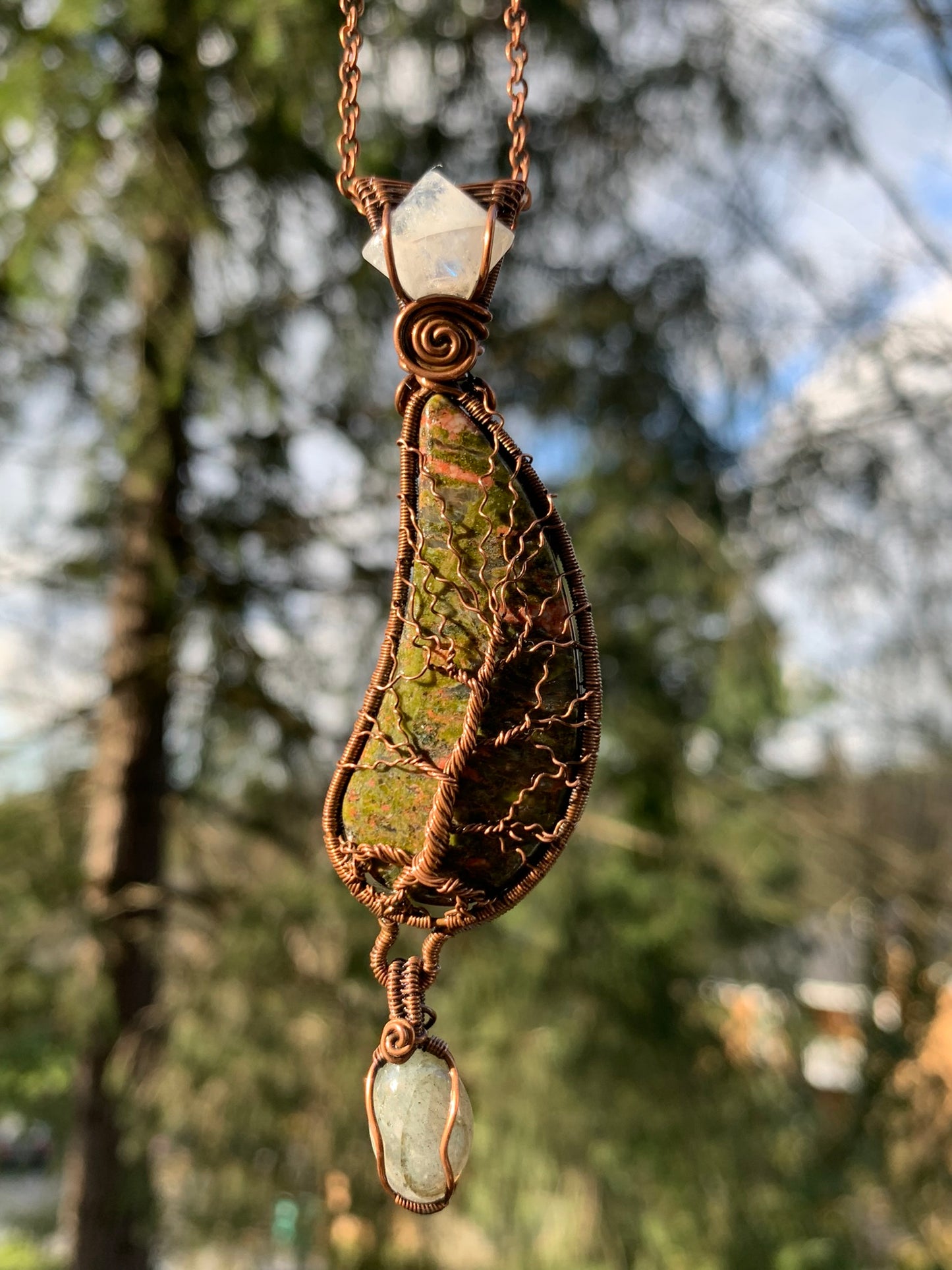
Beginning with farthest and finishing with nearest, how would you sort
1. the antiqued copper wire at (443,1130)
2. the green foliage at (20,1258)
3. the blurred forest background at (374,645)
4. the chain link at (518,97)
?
the green foliage at (20,1258) → the blurred forest background at (374,645) → the chain link at (518,97) → the antiqued copper wire at (443,1130)

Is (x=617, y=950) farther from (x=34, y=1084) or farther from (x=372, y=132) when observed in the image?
(x=372, y=132)

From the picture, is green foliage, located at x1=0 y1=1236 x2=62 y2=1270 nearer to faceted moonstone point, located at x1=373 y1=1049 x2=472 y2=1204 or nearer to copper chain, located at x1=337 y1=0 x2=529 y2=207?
faceted moonstone point, located at x1=373 y1=1049 x2=472 y2=1204

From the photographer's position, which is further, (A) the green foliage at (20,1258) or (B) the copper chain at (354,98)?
(A) the green foliage at (20,1258)

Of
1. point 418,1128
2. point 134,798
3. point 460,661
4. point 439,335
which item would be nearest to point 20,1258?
point 134,798

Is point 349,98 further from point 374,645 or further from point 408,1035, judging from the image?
point 374,645

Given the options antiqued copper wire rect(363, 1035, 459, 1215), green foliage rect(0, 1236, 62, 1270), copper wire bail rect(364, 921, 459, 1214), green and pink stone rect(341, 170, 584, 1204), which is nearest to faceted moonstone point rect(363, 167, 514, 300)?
green and pink stone rect(341, 170, 584, 1204)

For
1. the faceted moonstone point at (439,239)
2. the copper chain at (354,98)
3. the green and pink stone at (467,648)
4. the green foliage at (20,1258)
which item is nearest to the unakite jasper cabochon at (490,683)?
the green and pink stone at (467,648)

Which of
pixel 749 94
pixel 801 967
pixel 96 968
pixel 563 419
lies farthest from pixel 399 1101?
pixel 801 967

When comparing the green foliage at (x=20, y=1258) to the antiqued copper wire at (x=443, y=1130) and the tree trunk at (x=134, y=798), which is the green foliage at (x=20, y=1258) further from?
the antiqued copper wire at (x=443, y=1130)
